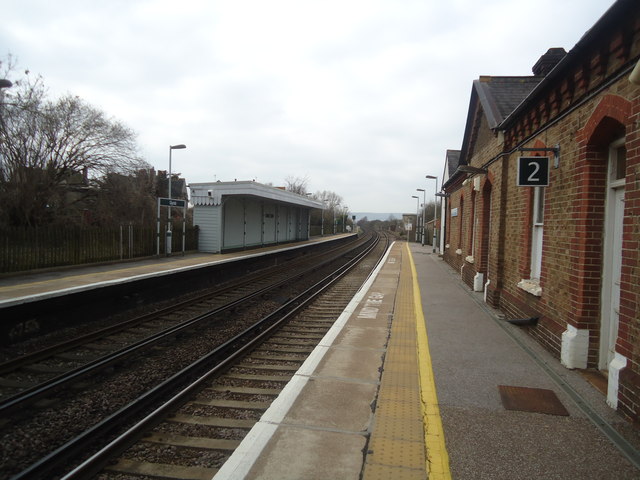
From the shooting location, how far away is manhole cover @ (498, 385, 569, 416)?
3.88 m

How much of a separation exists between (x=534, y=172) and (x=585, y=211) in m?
1.34

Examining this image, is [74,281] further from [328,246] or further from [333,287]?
[328,246]

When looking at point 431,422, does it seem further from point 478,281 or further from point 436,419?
point 478,281

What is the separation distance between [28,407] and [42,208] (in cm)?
1923

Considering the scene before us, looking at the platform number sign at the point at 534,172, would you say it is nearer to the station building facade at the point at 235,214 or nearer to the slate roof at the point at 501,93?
the slate roof at the point at 501,93

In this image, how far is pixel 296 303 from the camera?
11000 mm

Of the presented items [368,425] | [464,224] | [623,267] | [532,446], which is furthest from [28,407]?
[464,224]

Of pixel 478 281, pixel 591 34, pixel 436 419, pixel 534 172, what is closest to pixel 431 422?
pixel 436 419

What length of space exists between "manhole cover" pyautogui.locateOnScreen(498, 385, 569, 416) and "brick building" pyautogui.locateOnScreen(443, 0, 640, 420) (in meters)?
0.48

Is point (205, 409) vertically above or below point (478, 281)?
below

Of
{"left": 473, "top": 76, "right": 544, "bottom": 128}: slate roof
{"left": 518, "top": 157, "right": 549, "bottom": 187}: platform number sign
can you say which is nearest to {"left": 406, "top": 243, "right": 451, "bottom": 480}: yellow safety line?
{"left": 518, "top": 157, "right": 549, "bottom": 187}: platform number sign

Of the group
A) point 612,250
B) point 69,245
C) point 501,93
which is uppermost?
point 501,93

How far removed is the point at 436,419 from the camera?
3.70 meters

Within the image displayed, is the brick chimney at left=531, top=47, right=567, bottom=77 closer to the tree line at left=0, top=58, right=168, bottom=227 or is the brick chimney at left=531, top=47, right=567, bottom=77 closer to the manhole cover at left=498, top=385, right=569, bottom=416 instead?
the manhole cover at left=498, top=385, right=569, bottom=416
